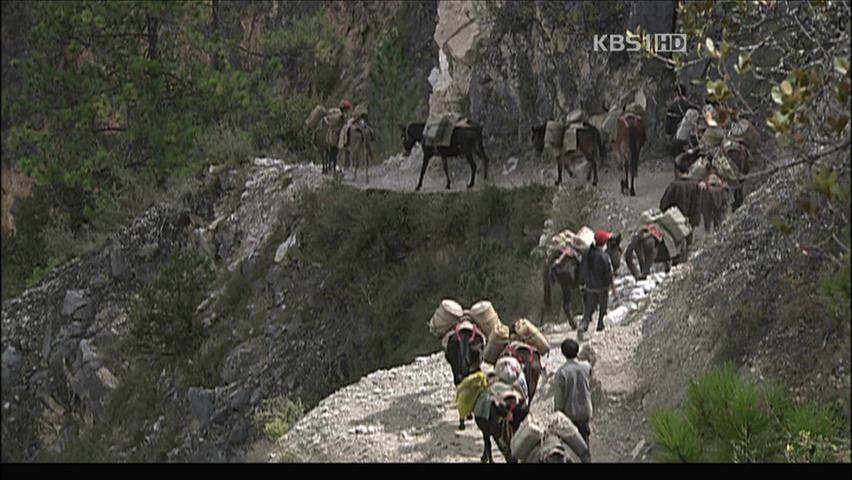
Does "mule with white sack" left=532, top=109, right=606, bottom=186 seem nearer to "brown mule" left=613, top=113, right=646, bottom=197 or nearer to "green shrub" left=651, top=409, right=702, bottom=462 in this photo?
"brown mule" left=613, top=113, right=646, bottom=197

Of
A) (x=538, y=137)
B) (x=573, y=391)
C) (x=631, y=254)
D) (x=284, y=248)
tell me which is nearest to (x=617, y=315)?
(x=631, y=254)

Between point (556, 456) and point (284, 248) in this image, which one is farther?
point (284, 248)

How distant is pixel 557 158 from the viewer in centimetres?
2302

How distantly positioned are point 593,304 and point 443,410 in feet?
6.76

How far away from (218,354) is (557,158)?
6.98m

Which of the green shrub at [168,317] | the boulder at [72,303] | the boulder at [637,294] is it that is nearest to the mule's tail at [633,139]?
the boulder at [637,294]

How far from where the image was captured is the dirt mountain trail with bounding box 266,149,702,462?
1326 centimetres

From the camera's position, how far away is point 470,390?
11906 millimetres

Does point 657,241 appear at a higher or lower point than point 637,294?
higher

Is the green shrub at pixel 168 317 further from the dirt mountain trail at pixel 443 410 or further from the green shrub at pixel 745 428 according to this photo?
the green shrub at pixel 745 428

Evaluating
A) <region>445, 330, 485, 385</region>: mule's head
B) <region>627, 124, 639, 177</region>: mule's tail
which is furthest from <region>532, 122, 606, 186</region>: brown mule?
<region>445, 330, 485, 385</region>: mule's head

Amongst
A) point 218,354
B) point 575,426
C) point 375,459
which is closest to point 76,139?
point 218,354

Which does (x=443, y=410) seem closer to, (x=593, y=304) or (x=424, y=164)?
(x=593, y=304)
